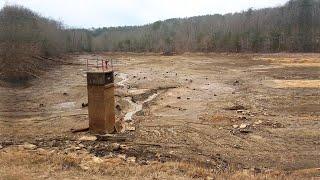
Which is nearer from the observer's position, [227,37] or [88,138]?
[88,138]

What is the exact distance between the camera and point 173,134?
18438mm

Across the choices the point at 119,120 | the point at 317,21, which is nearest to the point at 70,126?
the point at 119,120

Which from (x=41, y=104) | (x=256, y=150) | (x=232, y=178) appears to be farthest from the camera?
(x=41, y=104)

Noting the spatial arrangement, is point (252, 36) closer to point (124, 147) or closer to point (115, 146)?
point (124, 147)

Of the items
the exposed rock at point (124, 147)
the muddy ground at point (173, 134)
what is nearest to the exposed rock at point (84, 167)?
the muddy ground at point (173, 134)

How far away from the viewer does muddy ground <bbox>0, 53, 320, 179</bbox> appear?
13328 mm

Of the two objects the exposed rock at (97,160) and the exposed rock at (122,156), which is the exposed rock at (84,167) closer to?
the exposed rock at (97,160)

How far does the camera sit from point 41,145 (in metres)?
16.6

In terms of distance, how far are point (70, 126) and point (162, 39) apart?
108m

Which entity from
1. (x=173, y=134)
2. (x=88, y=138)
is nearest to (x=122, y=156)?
(x=88, y=138)

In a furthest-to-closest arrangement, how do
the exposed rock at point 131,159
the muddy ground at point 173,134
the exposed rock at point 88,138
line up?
1. the exposed rock at point 88,138
2. the exposed rock at point 131,159
3. the muddy ground at point 173,134

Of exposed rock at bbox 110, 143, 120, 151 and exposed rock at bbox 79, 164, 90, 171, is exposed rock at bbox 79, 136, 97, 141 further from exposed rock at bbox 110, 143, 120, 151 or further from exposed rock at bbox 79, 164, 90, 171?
exposed rock at bbox 79, 164, 90, 171

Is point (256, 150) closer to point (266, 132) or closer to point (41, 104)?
point (266, 132)

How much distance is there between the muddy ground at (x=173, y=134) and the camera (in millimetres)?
13328
